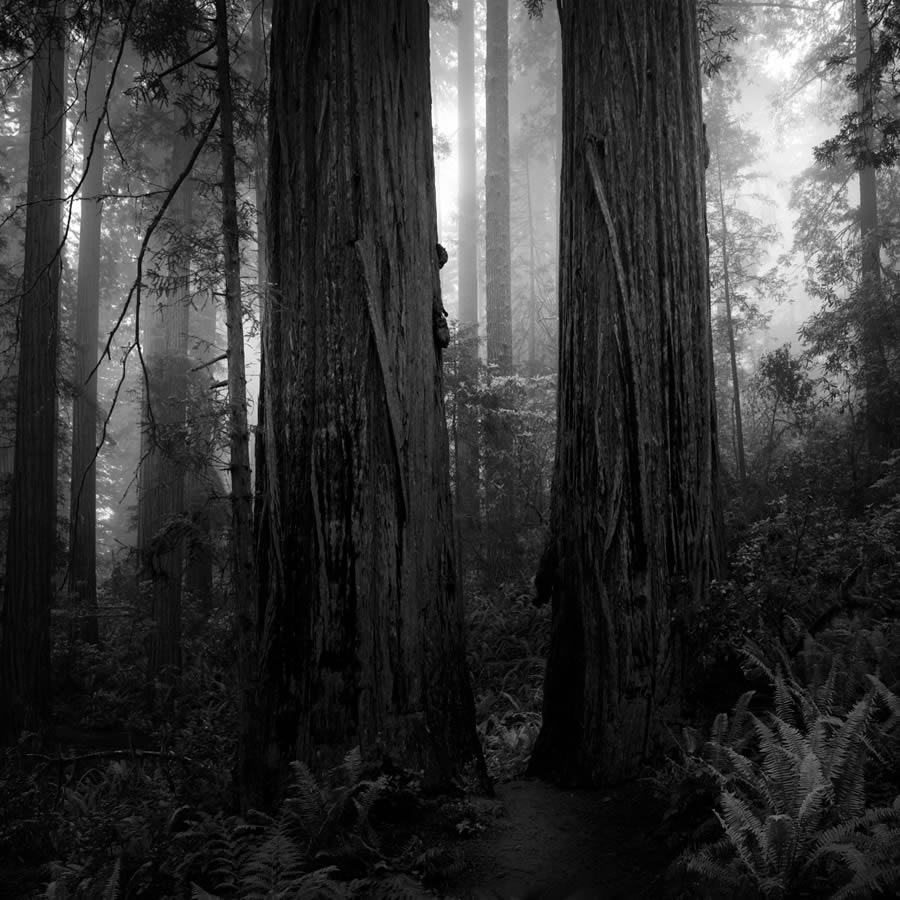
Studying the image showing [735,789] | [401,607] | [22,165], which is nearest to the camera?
[735,789]

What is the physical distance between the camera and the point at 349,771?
9.75 feet

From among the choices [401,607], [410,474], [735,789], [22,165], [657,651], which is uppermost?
[22,165]

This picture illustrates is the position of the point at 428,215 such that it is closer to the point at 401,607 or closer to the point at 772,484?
the point at 401,607

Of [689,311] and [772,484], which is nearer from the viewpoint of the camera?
[689,311]

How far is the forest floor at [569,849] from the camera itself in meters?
2.77

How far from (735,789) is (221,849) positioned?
2.08 meters

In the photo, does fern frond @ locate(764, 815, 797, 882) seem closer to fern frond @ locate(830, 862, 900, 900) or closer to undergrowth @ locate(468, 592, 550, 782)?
fern frond @ locate(830, 862, 900, 900)

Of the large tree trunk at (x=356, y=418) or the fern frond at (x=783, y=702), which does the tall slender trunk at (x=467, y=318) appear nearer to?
the large tree trunk at (x=356, y=418)

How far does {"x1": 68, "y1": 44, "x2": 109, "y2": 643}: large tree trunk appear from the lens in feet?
44.0

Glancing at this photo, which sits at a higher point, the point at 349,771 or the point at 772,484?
the point at 772,484

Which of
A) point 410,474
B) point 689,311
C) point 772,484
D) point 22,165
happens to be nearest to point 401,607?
point 410,474

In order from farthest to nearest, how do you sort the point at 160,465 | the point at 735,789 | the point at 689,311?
the point at 160,465, the point at 689,311, the point at 735,789

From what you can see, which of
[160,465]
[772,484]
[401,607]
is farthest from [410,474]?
[160,465]

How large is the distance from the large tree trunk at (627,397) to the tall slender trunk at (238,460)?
5.24ft
